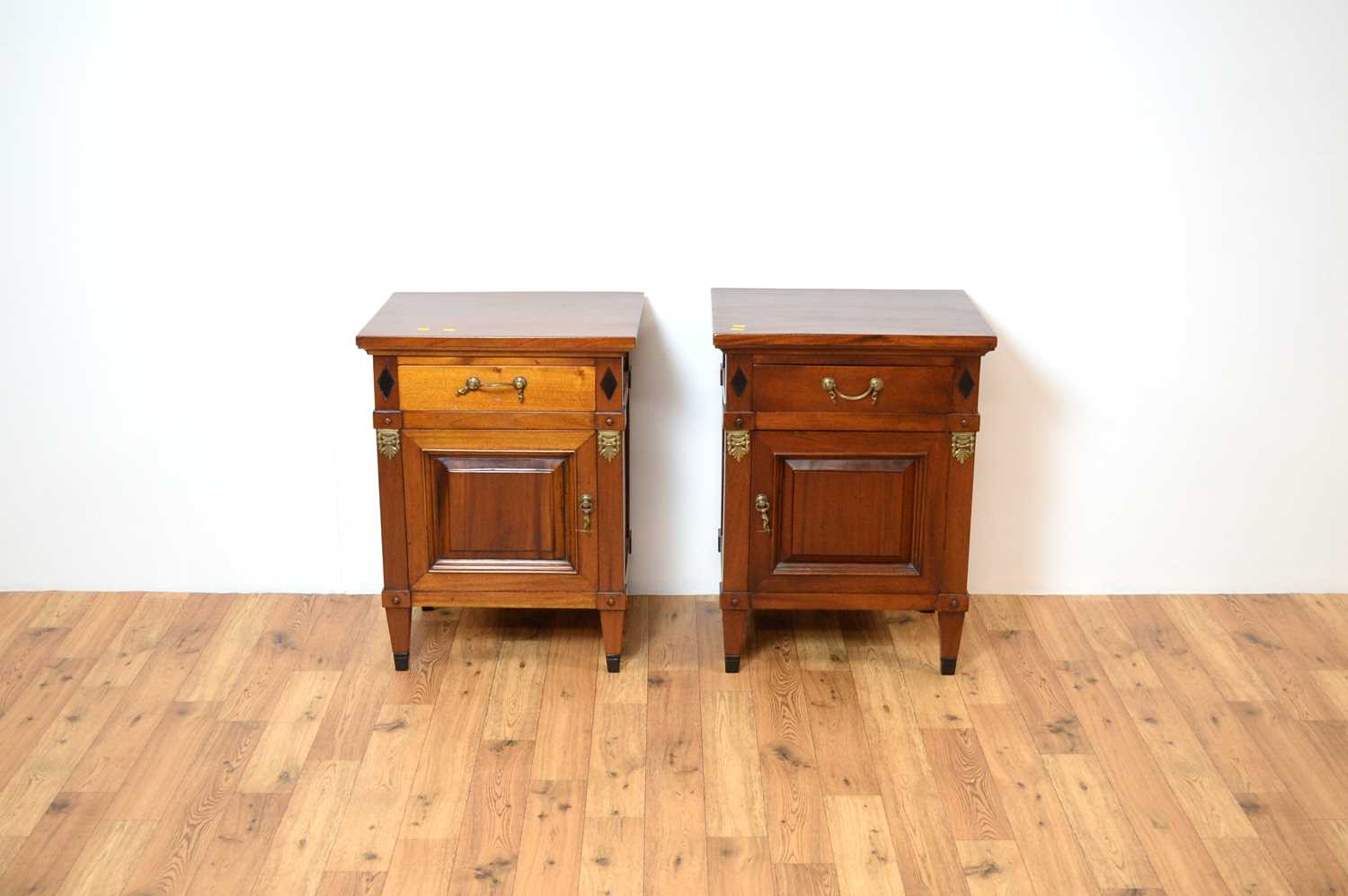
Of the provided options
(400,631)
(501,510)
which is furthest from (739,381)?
(400,631)

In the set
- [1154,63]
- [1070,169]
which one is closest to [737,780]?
[1070,169]

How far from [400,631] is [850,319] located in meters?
1.10

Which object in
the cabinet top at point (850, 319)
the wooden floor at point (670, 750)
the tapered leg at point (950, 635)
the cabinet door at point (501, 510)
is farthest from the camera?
the tapered leg at point (950, 635)

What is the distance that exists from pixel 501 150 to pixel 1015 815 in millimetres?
1644

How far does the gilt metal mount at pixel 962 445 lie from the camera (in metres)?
2.76

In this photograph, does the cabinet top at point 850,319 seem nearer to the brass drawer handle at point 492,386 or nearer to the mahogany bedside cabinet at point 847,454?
the mahogany bedside cabinet at point 847,454

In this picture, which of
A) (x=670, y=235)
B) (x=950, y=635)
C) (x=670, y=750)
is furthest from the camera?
(x=670, y=235)

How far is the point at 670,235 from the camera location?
3.05 metres

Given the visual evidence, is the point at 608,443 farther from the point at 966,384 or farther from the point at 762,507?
the point at 966,384

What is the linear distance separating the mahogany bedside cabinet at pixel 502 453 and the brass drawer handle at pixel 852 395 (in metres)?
0.37

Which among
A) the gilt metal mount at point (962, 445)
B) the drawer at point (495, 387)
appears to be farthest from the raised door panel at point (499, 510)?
the gilt metal mount at point (962, 445)

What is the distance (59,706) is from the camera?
2.80 m

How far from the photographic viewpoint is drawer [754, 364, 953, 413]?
8.91 feet

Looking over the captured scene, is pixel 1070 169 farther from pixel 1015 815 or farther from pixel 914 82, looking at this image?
pixel 1015 815
